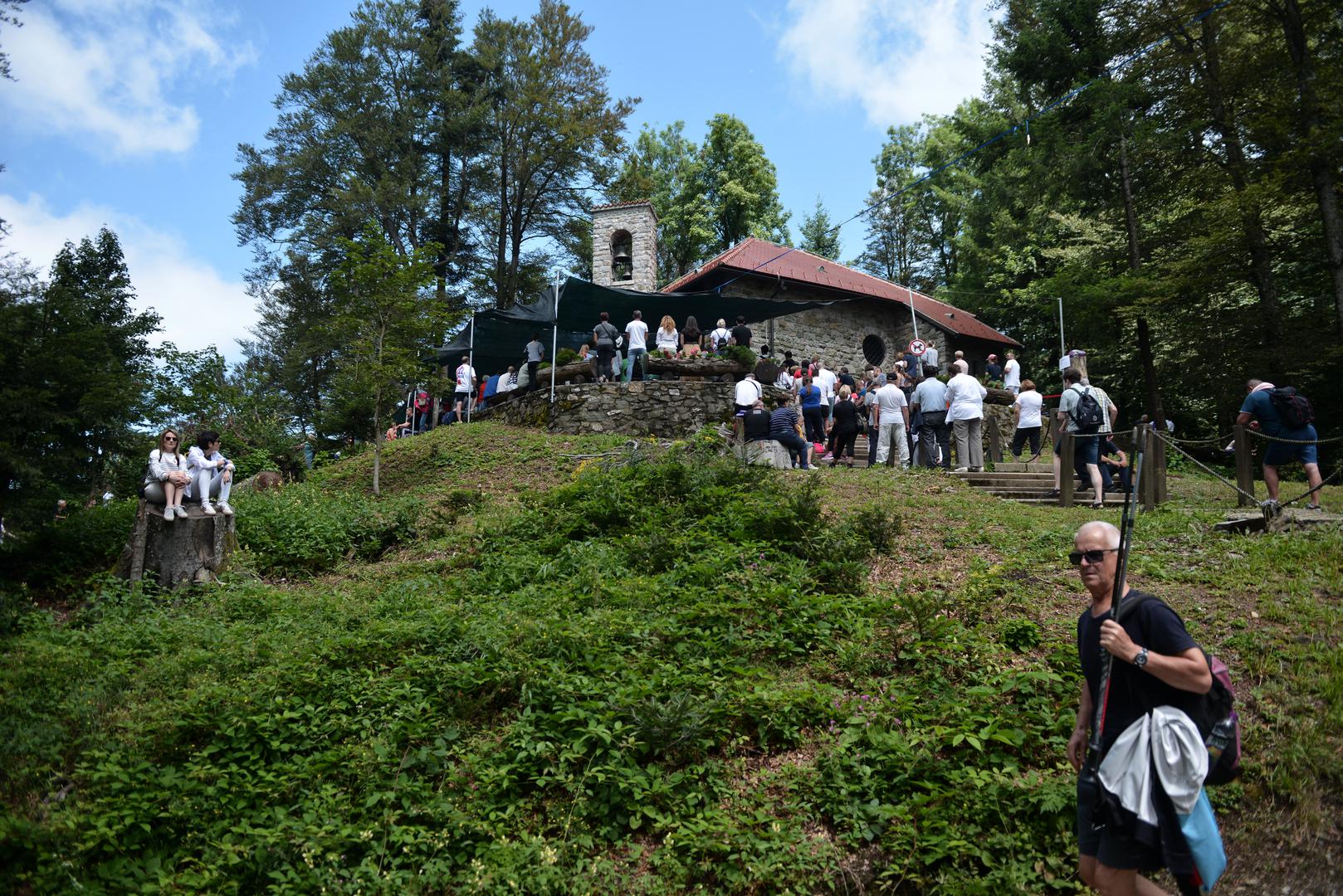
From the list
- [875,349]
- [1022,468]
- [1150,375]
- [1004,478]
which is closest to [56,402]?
[1004,478]

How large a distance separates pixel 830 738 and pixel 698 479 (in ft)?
16.5

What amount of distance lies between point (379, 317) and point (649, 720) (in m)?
11.2

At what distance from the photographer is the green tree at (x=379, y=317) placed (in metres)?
14.3

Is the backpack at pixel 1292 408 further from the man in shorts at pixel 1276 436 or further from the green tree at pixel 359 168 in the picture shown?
the green tree at pixel 359 168

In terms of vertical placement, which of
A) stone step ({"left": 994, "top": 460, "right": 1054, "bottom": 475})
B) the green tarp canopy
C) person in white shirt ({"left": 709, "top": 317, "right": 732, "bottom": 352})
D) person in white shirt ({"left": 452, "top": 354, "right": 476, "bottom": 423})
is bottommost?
stone step ({"left": 994, "top": 460, "right": 1054, "bottom": 475})

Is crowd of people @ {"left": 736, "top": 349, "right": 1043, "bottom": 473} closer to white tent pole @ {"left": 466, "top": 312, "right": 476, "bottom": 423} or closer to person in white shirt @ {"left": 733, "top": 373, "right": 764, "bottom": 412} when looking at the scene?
person in white shirt @ {"left": 733, "top": 373, "right": 764, "bottom": 412}

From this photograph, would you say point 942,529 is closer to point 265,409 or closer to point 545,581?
point 545,581

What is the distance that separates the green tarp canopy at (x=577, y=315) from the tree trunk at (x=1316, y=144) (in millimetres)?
9259

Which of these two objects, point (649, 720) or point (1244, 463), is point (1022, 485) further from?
point (649, 720)

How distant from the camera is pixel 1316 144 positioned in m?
14.7

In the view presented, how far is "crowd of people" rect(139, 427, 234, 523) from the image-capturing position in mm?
8859

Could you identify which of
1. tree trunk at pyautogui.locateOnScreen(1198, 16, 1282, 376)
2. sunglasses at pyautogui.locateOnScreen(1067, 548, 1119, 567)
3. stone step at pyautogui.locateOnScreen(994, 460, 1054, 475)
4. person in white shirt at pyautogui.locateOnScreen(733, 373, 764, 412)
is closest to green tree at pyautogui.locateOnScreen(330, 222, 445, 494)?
person in white shirt at pyautogui.locateOnScreen(733, 373, 764, 412)

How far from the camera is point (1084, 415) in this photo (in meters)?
10.5

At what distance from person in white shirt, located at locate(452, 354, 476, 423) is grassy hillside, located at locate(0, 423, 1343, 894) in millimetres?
12467
